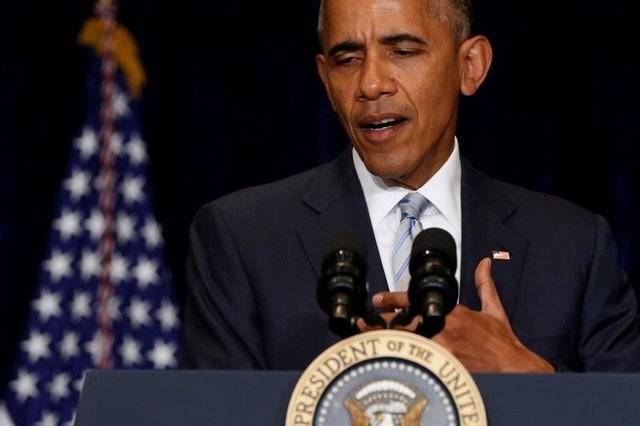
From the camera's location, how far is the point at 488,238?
7.50 ft

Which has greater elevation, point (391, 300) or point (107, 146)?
point (391, 300)

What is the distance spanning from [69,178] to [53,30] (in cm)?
43

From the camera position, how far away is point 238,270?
7.18 feet

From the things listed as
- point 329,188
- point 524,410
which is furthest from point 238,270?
point 524,410

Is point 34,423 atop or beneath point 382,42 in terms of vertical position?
beneath

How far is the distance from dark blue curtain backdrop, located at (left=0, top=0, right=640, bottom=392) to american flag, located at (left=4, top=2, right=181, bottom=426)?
4cm

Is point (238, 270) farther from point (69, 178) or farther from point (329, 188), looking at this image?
point (69, 178)

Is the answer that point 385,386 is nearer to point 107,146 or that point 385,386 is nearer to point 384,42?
point 384,42

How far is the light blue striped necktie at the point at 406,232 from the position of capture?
7.24 feet

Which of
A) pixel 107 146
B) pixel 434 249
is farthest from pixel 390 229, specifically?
pixel 107 146

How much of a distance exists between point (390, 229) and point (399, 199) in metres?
0.06

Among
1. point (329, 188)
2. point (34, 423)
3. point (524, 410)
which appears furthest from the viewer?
point (34, 423)

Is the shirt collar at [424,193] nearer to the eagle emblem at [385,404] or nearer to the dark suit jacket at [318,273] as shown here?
the dark suit jacket at [318,273]

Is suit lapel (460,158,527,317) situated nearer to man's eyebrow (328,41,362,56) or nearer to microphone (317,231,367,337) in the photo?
man's eyebrow (328,41,362,56)
